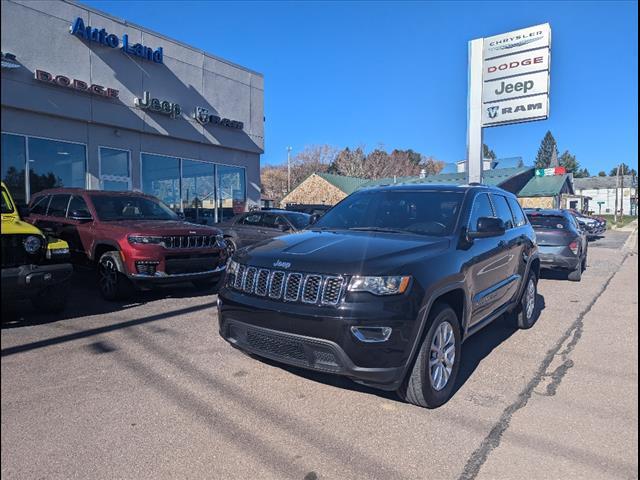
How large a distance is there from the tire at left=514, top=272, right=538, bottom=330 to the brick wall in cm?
3885

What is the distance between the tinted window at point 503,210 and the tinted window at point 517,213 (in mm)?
178

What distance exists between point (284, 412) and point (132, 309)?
3.92m

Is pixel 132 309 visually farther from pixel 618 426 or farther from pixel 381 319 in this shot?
pixel 618 426

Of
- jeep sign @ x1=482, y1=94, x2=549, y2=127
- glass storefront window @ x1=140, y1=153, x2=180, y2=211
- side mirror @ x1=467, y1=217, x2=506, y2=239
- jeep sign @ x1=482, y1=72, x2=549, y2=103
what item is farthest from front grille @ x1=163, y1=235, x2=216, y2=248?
jeep sign @ x1=482, y1=72, x2=549, y2=103

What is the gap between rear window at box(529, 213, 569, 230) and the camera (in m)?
10.5

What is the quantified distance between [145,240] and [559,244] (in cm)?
848

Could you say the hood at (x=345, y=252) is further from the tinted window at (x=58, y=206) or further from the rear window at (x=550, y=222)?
the rear window at (x=550, y=222)

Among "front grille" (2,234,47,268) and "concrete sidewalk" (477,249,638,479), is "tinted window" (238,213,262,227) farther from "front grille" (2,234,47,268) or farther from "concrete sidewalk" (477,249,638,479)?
"front grille" (2,234,47,268)

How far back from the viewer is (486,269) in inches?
182

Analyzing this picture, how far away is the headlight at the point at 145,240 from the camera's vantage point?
685 centimetres

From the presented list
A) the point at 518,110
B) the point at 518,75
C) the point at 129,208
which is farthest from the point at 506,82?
the point at 129,208

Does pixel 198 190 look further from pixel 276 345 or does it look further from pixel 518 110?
Result: pixel 276 345

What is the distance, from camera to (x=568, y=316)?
23.3ft

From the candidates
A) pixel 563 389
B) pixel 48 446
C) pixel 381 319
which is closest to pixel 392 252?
pixel 381 319
